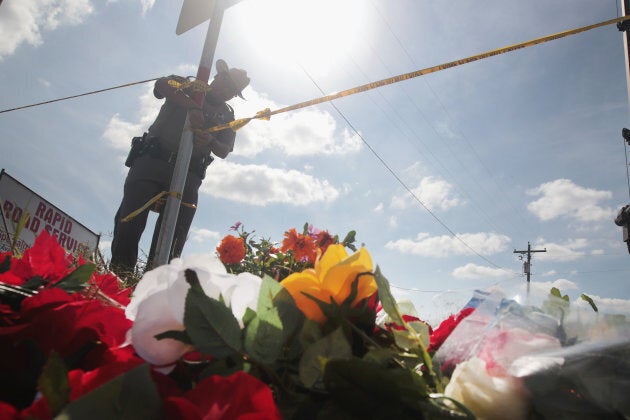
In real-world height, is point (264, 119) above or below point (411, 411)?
above

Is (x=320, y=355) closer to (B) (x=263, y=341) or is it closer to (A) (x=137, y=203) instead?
(B) (x=263, y=341)

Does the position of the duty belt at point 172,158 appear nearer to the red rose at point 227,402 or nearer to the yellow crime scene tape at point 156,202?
the yellow crime scene tape at point 156,202

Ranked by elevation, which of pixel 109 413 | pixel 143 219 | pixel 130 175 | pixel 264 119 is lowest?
pixel 109 413

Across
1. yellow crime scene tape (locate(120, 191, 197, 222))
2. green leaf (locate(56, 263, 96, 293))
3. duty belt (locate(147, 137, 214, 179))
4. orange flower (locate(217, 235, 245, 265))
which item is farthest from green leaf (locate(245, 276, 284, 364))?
duty belt (locate(147, 137, 214, 179))

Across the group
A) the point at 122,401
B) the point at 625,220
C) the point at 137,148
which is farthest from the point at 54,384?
the point at 625,220

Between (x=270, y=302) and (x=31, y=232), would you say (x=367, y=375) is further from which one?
(x=31, y=232)

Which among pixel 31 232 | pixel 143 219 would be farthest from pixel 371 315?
pixel 31 232

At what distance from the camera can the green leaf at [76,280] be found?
1.61ft

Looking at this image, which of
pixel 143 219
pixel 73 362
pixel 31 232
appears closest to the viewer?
pixel 73 362

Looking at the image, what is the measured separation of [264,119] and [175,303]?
366 centimetres

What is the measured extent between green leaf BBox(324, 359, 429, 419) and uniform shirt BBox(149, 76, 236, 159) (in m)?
3.51

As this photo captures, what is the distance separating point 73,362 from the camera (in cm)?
36

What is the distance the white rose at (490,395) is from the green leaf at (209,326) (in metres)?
0.18

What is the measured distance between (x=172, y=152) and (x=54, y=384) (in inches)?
142
